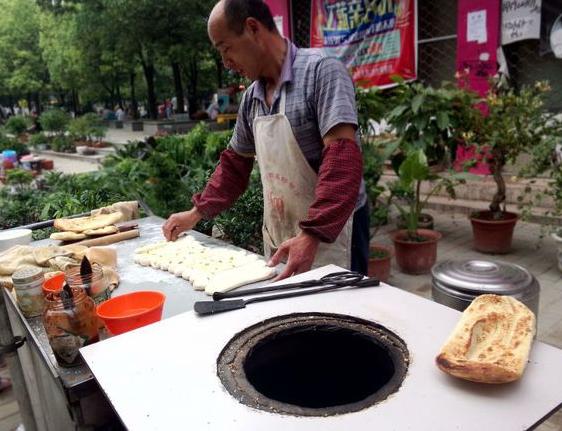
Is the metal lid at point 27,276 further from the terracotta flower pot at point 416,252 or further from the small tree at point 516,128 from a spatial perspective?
the small tree at point 516,128

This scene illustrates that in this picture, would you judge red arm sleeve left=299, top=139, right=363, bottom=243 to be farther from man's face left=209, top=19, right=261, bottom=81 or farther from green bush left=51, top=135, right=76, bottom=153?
green bush left=51, top=135, right=76, bottom=153

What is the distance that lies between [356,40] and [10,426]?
6.24m

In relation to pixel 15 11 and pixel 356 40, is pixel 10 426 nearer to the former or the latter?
pixel 356 40

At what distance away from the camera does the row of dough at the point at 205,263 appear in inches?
71.4

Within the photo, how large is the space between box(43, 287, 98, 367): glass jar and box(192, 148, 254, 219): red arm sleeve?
40.2 inches

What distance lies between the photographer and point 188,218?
92.4 inches

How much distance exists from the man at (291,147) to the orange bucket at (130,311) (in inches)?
17.9

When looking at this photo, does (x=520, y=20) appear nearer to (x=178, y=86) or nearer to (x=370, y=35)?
(x=370, y=35)

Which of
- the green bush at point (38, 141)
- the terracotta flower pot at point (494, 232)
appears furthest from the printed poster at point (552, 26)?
the green bush at point (38, 141)

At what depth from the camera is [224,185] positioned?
2.38 m

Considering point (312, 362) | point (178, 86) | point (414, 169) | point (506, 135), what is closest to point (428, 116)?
point (506, 135)

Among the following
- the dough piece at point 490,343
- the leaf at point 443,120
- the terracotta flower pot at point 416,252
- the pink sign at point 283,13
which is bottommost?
the terracotta flower pot at point 416,252

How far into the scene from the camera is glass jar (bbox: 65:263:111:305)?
155 cm

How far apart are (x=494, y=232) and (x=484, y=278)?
3222mm
